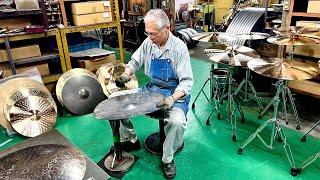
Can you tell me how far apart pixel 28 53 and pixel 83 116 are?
4.30 feet

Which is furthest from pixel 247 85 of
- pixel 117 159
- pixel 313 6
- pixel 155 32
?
pixel 117 159

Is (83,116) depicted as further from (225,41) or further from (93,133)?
(225,41)

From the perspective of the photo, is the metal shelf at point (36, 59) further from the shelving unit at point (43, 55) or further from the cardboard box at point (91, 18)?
the cardboard box at point (91, 18)

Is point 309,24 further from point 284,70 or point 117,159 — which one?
point 117,159

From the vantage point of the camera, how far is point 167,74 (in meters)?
2.69

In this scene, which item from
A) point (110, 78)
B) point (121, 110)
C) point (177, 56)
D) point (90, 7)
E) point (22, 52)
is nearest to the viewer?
point (121, 110)

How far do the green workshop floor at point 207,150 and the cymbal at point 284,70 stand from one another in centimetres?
94

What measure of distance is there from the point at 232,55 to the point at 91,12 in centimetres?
250

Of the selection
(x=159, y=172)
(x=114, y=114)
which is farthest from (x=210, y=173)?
(x=114, y=114)

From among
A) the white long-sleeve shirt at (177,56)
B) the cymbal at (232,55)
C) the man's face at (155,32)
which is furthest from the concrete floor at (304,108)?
the man's face at (155,32)

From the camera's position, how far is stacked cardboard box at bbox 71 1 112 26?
4145 mm

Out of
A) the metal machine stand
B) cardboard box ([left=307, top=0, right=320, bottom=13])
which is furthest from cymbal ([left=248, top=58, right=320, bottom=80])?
the metal machine stand

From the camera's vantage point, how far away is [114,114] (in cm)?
205

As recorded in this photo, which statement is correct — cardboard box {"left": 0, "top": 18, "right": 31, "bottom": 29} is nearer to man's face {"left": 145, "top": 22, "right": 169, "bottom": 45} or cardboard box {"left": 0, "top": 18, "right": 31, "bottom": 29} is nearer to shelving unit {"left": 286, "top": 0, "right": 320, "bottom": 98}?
man's face {"left": 145, "top": 22, "right": 169, "bottom": 45}
